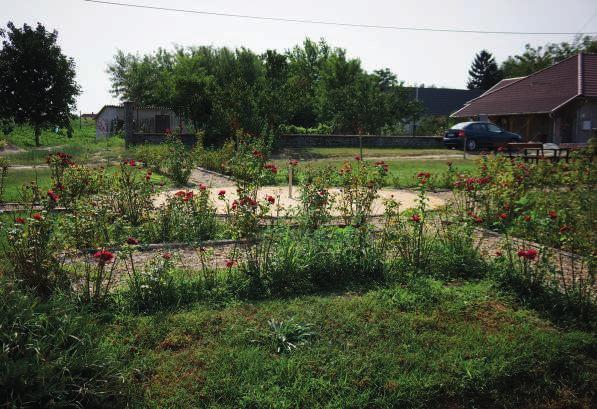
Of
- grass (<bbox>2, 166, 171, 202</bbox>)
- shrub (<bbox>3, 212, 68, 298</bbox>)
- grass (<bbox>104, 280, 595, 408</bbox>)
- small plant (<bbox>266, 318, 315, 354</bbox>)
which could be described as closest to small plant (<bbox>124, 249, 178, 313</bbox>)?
grass (<bbox>104, 280, 595, 408</bbox>)

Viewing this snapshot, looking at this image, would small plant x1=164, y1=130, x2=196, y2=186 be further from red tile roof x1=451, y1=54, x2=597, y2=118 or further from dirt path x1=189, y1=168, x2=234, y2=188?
red tile roof x1=451, y1=54, x2=597, y2=118

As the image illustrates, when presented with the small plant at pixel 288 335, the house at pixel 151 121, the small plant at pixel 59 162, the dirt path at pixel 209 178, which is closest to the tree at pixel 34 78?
the house at pixel 151 121

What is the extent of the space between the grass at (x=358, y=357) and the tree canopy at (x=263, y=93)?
11975 millimetres

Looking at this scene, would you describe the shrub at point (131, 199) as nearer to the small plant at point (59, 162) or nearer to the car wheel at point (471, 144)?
the small plant at point (59, 162)

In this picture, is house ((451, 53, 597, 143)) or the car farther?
house ((451, 53, 597, 143))

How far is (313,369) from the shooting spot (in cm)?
357

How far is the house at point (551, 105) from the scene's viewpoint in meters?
27.6

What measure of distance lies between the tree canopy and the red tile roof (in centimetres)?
495

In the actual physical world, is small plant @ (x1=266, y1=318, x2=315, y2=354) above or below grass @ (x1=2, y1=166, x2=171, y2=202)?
below

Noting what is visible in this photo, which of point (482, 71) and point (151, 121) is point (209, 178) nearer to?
point (151, 121)

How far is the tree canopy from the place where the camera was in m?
23.2

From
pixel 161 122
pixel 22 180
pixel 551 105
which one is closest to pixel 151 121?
pixel 161 122

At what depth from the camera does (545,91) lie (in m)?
30.7

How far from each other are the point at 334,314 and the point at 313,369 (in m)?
0.82
